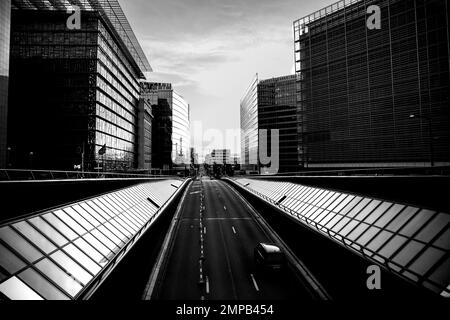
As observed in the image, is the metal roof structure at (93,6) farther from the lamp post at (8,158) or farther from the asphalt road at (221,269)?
the asphalt road at (221,269)

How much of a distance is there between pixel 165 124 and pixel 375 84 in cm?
10771

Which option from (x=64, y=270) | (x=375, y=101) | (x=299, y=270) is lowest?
(x=299, y=270)

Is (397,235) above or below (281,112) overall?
below

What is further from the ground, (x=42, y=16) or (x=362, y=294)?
(x=42, y=16)

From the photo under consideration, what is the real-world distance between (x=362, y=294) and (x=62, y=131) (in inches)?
2870

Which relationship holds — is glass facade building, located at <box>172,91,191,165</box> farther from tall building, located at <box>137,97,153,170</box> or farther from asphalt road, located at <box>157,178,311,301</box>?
asphalt road, located at <box>157,178,311,301</box>

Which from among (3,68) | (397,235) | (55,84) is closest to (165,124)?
(55,84)

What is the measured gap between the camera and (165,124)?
153125mm

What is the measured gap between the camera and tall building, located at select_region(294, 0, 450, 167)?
65375 mm

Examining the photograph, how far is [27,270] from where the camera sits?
962 cm

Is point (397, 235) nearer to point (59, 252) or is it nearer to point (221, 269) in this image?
point (221, 269)

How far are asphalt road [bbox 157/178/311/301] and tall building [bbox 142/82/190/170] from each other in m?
110

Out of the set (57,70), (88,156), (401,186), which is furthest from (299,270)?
(57,70)
